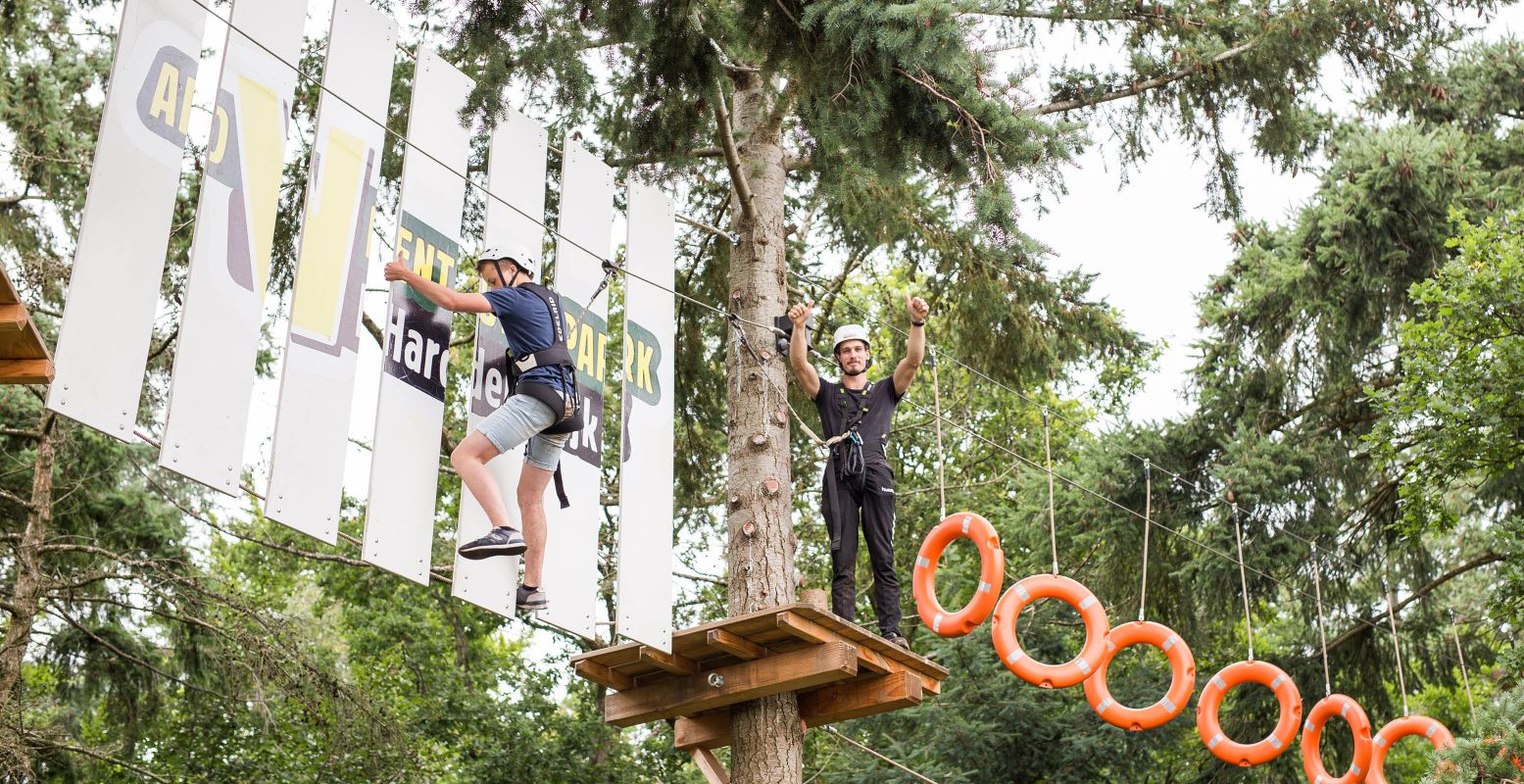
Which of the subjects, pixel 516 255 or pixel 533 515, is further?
pixel 516 255

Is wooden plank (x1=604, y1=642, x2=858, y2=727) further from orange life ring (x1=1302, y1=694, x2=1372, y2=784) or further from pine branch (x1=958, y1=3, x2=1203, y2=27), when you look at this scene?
pine branch (x1=958, y1=3, x2=1203, y2=27)

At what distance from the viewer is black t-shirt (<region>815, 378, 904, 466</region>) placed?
24.0 feet

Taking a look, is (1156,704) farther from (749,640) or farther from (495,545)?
(495,545)

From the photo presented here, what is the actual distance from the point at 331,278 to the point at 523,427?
0.91 metres

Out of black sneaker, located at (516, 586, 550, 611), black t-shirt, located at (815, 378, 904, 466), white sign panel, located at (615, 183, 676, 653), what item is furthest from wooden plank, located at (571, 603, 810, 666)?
black t-shirt, located at (815, 378, 904, 466)

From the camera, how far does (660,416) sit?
6879 millimetres

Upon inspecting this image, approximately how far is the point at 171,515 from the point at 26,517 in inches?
42.1

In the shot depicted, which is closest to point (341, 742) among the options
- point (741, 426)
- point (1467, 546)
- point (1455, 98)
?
point (741, 426)

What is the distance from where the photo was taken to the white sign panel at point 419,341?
18.1ft

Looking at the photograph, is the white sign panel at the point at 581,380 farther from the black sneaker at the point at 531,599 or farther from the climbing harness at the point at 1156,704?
the climbing harness at the point at 1156,704

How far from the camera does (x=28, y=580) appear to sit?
966cm

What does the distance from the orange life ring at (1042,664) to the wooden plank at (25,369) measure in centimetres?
439

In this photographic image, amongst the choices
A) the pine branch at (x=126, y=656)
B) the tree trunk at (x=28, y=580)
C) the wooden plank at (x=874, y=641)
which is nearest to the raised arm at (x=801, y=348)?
the wooden plank at (x=874, y=641)

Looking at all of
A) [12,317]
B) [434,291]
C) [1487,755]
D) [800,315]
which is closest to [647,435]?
[800,315]
